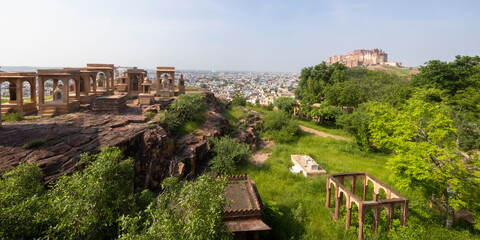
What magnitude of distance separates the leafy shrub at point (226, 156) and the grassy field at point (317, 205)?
0.85m

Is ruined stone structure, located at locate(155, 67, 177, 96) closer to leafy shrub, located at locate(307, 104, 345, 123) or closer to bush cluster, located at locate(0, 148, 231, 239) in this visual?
bush cluster, located at locate(0, 148, 231, 239)

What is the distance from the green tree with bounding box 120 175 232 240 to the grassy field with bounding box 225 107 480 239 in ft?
18.2

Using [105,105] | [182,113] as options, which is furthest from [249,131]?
[105,105]

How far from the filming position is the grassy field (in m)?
10.9

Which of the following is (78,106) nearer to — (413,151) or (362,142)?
(413,151)

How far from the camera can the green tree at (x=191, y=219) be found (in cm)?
514

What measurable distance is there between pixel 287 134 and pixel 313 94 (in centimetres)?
1942

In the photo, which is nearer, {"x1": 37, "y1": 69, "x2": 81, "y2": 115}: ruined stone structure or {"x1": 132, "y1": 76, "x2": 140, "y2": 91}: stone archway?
{"x1": 37, "y1": 69, "x2": 81, "y2": 115}: ruined stone structure

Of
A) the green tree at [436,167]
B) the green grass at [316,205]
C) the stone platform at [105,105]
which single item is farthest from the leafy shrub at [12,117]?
the green tree at [436,167]

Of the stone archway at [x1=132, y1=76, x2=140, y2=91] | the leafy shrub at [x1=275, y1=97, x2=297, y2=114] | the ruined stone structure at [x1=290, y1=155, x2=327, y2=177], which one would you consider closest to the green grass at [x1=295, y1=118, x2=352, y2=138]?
the leafy shrub at [x1=275, y1=97, x2=297, y2=114]

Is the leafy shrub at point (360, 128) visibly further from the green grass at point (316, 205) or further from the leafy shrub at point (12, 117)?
the leafy shrub at point (12, 117)

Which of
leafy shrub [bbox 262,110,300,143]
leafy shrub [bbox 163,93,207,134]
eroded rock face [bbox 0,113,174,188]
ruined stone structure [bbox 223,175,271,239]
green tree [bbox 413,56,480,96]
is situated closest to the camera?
ruined stone structure [bbox 223,175,271,239]

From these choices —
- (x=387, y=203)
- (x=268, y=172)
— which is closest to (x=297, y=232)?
(x=387, y=203)

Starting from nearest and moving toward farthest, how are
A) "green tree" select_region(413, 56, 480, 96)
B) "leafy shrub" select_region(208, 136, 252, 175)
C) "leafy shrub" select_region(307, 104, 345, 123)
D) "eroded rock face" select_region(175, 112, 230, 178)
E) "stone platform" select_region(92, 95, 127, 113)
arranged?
"eroded rock face" select_region(175, 112, 230, 178) < "leafy shrub" select_region(208, 136, 252, 175) < "stone platform" select_region(92, 95, 127, 113) < "green tree" select_region(413, 56, 480, 96) < "leafy shrub" select_region(307, 104, 345, 123)
